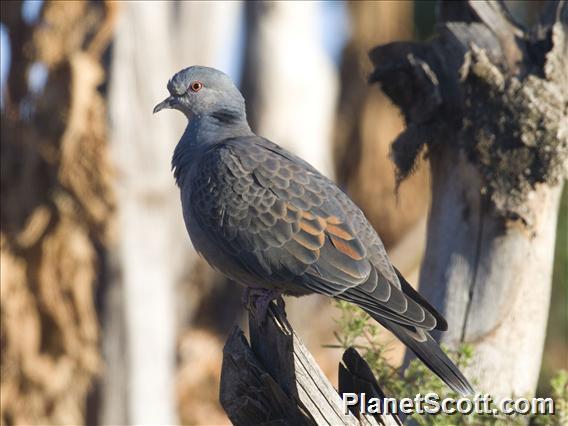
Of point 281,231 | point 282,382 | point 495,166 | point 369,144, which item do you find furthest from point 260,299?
point 369,144

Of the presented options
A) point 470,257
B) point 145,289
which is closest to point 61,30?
point 145,289

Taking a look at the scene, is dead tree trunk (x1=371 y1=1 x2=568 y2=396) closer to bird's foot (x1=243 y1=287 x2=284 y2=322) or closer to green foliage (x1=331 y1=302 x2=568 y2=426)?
green foliage (x1=331 y1=302 x2=568 y2=426)

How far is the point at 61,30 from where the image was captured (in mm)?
10211

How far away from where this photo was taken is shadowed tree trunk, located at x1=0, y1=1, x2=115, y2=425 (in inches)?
397

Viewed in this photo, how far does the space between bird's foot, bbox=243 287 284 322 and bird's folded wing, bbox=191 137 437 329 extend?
0.29 feet

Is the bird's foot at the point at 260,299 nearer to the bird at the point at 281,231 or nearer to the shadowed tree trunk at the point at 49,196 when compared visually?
the bird at the point at 281,231

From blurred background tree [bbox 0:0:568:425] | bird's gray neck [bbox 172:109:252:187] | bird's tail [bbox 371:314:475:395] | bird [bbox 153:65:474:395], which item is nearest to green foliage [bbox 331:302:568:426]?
bird [bbox 153:65:474:395]

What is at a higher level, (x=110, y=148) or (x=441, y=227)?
(x=110, y=148)

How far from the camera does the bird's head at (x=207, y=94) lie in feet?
20.1

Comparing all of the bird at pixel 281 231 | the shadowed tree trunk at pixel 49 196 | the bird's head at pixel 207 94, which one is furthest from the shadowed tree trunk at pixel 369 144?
the bird at pixel 281 231

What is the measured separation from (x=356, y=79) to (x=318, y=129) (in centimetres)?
180

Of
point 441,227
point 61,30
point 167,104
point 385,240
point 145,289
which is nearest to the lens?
point 441,227

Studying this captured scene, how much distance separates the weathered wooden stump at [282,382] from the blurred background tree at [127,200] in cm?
586

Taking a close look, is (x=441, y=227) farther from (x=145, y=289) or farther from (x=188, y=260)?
(x=188, y=260)
